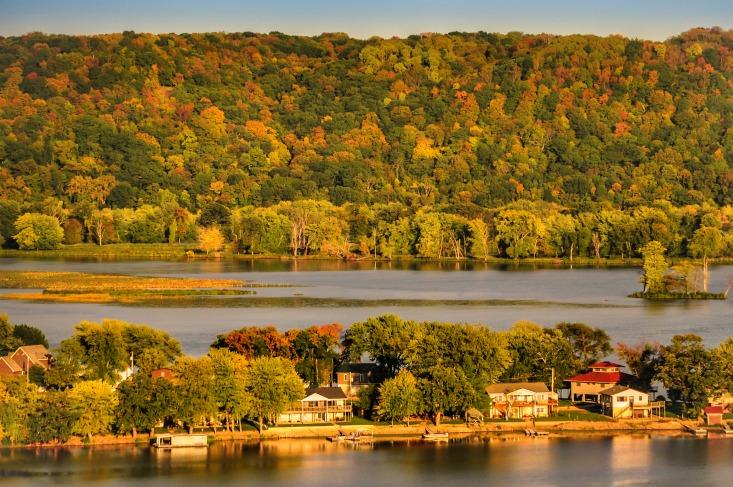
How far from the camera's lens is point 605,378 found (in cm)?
3819

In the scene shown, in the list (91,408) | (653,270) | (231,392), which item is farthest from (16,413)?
(653,270)

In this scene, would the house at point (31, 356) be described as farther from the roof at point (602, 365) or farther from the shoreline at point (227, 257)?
the shoreline at point (227, 257)

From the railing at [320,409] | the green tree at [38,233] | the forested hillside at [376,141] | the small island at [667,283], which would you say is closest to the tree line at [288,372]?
the railing at [320,409]

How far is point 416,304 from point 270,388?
24.8 m

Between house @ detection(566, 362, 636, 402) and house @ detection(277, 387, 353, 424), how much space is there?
6.17m

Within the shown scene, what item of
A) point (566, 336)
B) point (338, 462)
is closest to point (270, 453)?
point (338, 462)

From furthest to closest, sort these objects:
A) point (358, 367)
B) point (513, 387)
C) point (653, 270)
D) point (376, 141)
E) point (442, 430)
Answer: point (376, 141) → point (653, 270) → point (358, 367) → point (513, 387) → point (442, 430)

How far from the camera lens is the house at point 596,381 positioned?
3803cm

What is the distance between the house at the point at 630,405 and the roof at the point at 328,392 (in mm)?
6553

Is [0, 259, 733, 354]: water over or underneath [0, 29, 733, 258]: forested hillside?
underneath

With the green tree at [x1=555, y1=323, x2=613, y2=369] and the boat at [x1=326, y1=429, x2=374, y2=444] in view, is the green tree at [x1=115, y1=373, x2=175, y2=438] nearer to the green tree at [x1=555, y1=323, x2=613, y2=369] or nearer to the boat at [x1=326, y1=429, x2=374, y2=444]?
the boat at [x1=326, y1=429, x2=374, y2=444]

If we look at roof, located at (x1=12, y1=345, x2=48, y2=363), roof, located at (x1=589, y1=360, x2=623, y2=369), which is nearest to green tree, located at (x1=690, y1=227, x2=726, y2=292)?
roof, located at (x1=589, y1=360, x2=623, y2=369)

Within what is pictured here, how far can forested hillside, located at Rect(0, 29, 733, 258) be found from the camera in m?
93.4

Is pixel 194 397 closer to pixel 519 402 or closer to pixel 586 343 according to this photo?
pixel 519 402
